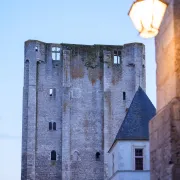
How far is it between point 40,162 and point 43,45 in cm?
1247

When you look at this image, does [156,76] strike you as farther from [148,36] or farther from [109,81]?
[109,81]

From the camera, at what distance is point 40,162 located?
53000 mm

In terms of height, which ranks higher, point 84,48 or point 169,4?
point 84,48

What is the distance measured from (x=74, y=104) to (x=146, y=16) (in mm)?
49774

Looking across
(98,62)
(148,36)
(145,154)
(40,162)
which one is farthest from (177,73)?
(98,62)

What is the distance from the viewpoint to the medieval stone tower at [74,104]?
53250 millimetres

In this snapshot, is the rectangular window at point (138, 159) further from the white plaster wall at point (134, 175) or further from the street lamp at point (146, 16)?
the street lamp at point (146, 16)

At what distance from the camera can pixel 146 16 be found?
576 cm

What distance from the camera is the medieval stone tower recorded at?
175ft

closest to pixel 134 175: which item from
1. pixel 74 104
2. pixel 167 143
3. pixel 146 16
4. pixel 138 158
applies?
pixel 138 158

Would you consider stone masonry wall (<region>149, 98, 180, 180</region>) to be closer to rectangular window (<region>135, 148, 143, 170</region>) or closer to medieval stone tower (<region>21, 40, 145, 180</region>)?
rectangular window (<region>135, 148, 143, 170</region>)

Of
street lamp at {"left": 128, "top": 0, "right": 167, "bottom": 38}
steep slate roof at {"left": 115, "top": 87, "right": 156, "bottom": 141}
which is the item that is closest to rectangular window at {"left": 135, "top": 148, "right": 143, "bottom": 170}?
steep slate roof at {"left": 115, "top": 87, "right": 156, "bottom": 141}

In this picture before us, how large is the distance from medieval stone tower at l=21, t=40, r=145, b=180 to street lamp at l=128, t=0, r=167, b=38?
A: 47374mm

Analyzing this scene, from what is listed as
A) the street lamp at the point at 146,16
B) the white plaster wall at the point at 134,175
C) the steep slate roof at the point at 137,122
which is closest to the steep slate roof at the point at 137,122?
the steep slate roof at the point at 137,122
